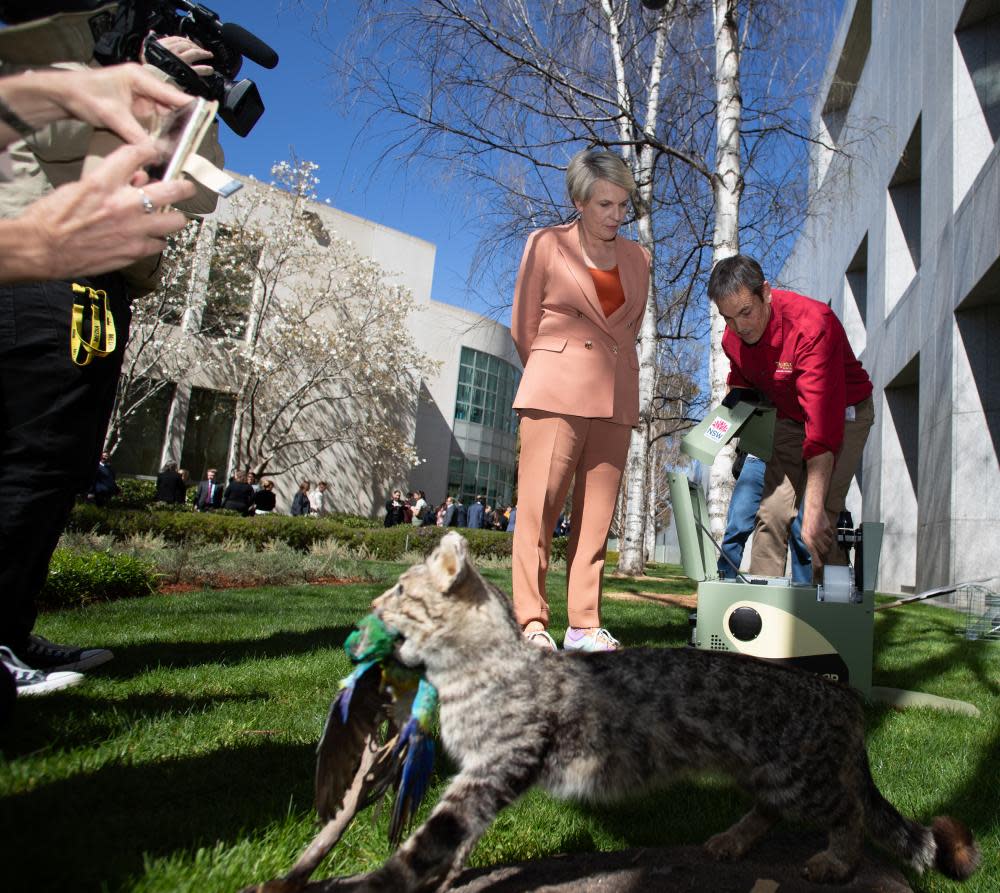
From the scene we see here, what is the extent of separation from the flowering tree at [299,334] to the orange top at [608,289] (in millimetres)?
22292

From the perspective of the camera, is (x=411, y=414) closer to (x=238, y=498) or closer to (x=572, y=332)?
(x=238, y=498)

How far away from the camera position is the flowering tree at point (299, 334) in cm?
2589

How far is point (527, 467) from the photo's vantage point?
4.04 metres

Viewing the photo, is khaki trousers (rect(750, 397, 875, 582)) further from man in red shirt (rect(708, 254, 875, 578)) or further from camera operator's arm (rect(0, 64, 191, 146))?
camera operator's arm (rect(0, 64, 191, 146))

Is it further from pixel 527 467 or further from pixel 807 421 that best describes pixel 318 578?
pixel 807 421

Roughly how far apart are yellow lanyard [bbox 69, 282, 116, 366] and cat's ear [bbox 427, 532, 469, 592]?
64.4 inches

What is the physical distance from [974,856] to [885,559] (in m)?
18.0

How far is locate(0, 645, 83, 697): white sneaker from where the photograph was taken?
3212 mm

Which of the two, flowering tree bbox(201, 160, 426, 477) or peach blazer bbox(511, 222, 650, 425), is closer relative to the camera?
peach blazer bbox(511, 222, 650, 425)

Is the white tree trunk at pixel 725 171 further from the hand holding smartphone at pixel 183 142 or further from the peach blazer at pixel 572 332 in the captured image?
the hand holding smartphone at pixel 183 142

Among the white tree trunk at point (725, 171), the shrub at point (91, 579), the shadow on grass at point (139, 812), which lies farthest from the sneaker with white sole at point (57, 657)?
the white tree trunk at point (725, 171)

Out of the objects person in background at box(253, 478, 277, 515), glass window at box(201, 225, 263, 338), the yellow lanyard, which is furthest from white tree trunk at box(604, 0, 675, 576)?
glass window at box(201, 225, 263, 338)

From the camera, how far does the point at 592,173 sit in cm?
404

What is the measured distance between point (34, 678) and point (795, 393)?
4.43 metres
